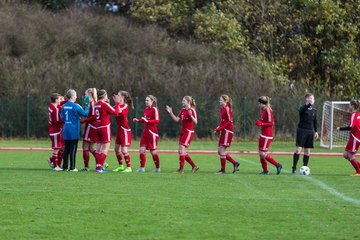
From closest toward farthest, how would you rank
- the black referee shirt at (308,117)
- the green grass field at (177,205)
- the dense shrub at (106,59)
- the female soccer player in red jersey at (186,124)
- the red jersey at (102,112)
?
the green grass field at (177,205), the red jersey at (102,112), the black referee shirt at (308,117), the female soccer player in red jersey at (186,124), the dense shrub at (106,59)

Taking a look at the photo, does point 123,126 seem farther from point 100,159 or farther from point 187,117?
point 187,117

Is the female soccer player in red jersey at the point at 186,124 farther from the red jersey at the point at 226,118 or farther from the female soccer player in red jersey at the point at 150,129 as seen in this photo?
the red jersey at the point at 226,118

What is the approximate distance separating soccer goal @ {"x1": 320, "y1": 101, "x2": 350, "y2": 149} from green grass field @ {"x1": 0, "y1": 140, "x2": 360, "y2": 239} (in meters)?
15.5

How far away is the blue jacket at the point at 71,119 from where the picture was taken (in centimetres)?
2083

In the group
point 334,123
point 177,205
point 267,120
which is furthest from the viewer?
point 334,123

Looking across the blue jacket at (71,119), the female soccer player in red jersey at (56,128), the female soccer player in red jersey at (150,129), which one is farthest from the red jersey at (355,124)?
the female soccer player in red jersey at (56,128)

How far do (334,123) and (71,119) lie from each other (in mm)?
19954

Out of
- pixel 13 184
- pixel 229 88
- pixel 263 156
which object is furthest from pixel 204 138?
pixel 13 184

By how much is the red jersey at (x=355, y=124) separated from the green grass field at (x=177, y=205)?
0.99 m

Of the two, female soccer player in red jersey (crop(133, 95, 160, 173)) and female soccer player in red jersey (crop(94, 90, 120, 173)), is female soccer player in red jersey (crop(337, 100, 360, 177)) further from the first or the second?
female soccer player in red jersey (crop(94, 90, 120, 173))

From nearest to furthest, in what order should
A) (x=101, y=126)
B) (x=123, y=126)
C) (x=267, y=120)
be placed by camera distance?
(x=267, y=120), (x=101, y=126), (x=123, y=126)

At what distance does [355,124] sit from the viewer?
68.3 feet

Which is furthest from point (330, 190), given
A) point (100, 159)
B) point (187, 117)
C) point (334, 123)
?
point (334, 123)

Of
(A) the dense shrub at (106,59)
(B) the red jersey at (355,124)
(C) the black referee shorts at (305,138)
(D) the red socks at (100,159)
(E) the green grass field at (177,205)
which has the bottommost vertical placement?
(E) the green grass field at (177,205)
